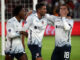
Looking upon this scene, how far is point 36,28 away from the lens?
12086mm

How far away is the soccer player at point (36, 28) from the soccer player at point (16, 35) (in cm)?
57

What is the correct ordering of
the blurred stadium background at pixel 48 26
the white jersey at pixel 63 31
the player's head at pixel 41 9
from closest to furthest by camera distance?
1. the white jersey at pixel 63 31
2. the player's head at pixel 41 9
3. the blurred stadium background at pixel 48 26

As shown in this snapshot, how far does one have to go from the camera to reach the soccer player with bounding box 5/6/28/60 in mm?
11445

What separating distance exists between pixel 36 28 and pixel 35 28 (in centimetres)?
3

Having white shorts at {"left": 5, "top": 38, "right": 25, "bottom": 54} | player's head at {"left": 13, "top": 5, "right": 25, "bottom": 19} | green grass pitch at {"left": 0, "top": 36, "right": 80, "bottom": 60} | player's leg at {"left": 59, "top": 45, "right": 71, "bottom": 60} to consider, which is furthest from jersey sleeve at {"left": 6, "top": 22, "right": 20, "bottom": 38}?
green grass pitch at {"left": 0, "top": 36, "right": 80, "bottom": 60}

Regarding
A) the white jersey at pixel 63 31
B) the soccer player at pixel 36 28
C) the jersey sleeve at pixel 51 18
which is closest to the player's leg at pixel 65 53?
the white jersey at pixel 63 31

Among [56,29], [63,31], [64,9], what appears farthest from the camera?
[56,29]

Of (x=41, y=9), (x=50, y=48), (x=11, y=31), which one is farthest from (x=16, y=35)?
(x=50, y=48)

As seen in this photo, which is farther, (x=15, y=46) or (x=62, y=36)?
(x=62, y=36)

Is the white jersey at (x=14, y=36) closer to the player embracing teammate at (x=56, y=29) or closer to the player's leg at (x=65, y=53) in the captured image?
the player embracing teammate at (x=56, y=29)

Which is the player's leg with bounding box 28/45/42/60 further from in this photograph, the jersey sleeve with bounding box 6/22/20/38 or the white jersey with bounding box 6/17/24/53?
the jersey sleeve with bounding box 6/22/20/38

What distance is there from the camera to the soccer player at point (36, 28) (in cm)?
1202

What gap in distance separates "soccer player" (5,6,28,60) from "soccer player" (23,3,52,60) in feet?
1.86

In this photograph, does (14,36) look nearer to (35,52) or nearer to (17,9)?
(17,9)
